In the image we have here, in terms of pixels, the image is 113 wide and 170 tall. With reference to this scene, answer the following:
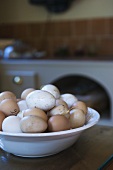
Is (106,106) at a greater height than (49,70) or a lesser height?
lesser

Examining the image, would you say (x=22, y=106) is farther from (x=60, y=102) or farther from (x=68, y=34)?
(x=68, y=34)

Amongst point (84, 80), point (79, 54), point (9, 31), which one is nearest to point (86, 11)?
point (79, 54)

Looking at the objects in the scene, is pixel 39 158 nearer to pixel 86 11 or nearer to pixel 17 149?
pixel 17 149

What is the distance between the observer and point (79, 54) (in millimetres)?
2434

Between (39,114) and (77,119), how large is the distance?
0.10m

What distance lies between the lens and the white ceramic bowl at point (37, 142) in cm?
72

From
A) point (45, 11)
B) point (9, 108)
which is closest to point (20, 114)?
point (9, 108)

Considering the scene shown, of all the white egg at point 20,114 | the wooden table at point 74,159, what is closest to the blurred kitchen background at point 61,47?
the wooden table at point 74,159

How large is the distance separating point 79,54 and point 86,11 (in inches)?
13.0

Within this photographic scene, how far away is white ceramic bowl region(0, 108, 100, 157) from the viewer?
72 cm

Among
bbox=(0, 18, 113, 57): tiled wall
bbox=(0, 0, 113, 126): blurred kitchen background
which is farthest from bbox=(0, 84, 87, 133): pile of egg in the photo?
bbox=(0, 18, 113, 57): tiled wall

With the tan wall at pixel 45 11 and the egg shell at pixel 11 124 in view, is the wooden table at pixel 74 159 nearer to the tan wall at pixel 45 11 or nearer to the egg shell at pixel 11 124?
the egg shell at pixel 11 124

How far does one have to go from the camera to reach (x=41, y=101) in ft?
2.54

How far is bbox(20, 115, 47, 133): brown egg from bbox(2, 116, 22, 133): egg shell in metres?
0.02
